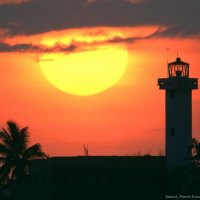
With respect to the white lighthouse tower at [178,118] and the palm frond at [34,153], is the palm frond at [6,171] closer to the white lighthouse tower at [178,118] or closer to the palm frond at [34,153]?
the palm frond at [34,153]

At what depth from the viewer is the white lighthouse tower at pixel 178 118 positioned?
123381mm

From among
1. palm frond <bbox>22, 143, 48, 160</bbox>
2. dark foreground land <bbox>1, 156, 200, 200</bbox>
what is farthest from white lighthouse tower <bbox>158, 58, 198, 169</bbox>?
palm frond <bbox>22, 143, 48, 160</bbox>

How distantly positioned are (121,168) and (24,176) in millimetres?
10074

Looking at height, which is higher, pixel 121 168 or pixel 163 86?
pixel 163 86

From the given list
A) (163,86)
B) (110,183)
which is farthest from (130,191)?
(163,86)

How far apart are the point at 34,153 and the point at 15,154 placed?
5.49 feet

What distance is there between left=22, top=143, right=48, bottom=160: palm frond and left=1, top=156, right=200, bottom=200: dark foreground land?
8.98 ft

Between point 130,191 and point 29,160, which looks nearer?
point 130,191

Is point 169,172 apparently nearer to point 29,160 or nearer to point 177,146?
point 177,146

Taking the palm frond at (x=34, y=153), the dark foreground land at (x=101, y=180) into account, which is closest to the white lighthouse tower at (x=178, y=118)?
the dark foreground land at (x=101, y=180)

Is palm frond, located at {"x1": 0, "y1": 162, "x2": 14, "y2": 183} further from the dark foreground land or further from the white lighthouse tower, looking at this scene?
the white lighthouse tower

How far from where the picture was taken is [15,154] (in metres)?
128

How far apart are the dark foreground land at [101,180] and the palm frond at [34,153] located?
8.98ft

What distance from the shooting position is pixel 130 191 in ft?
387
